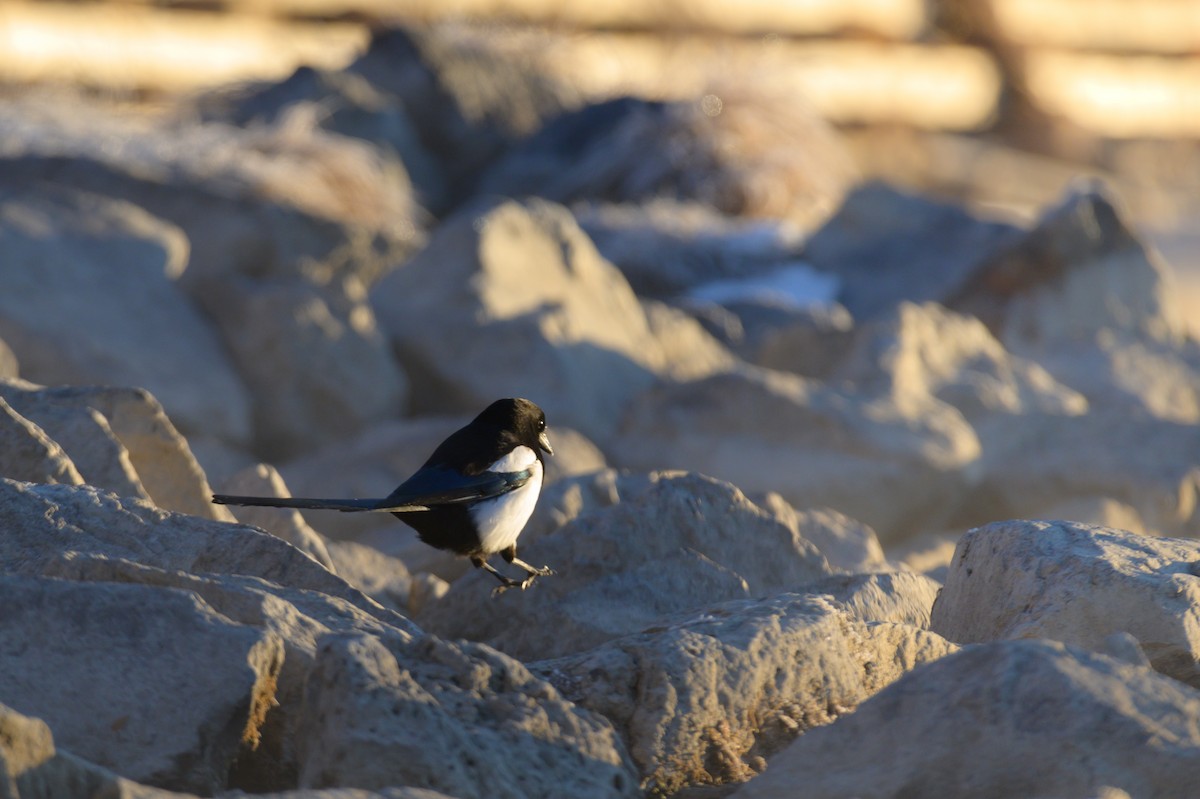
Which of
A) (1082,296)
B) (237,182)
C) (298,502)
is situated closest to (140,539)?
(298,502)

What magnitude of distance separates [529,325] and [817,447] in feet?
3.55

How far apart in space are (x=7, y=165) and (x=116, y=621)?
499 cm

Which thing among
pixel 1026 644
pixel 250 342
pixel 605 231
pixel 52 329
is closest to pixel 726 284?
pixel 605 231

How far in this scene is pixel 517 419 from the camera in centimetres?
390

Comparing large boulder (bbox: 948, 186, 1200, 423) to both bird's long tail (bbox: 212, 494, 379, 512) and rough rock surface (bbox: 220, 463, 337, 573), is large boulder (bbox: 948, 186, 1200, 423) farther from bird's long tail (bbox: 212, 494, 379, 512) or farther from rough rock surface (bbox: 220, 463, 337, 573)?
bird's long tail (bbox: 212, 494, 379, 512)

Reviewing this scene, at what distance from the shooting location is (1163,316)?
747cm

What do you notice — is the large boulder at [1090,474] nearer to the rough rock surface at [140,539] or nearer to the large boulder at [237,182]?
the large boulder at [237,182]

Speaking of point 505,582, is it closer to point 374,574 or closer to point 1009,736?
point 374,574

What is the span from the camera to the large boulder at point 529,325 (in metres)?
5.72

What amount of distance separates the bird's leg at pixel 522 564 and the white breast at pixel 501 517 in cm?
2

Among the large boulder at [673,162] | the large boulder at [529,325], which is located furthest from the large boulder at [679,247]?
the large boulder at [529,325]

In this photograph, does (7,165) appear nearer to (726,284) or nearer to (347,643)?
(726,284)

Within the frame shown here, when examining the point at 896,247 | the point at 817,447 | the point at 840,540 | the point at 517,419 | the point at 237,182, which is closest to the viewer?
the point at 517,419

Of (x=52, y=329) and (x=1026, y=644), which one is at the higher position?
(x=1026, y=644)
